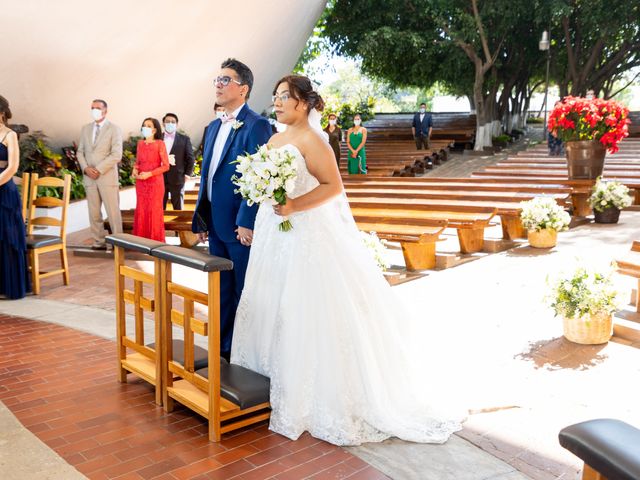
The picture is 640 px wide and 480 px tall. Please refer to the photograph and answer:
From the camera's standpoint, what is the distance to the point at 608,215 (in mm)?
8828

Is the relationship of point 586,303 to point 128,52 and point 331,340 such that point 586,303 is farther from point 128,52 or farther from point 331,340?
point 128,52

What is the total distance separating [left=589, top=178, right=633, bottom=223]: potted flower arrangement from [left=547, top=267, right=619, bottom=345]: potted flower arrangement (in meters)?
4.88

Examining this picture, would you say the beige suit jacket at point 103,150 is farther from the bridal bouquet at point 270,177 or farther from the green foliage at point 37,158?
the bridal bouquet at point 270,177

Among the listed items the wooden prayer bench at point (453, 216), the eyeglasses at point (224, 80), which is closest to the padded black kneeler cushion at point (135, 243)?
the eyeglasses at point (224, 80)

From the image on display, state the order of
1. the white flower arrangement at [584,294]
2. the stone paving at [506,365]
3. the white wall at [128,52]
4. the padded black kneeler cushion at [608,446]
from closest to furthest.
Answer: the padded black kneeler cushion at [608,446], the stone paving at [506,365], the white flower arrangement at [584,294], the white wall at [128,52]

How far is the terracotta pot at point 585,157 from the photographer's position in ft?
31.0

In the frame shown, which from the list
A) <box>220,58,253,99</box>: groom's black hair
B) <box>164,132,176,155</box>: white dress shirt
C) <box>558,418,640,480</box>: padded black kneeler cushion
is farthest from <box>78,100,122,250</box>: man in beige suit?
<box>558,418,640,480</box>: padded black kneeler cushion

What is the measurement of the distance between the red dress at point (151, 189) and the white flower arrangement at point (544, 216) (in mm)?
4164

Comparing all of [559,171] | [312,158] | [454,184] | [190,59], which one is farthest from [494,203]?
[190,59]

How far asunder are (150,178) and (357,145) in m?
6.83

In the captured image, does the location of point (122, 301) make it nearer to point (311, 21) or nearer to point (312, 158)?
point (312, 158)

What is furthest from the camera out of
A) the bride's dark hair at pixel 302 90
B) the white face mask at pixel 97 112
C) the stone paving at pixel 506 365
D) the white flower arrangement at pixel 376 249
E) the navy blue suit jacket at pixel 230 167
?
the white face mask at pixel 97 112

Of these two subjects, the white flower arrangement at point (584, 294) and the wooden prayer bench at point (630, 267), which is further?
the wooden prayer bench at point (630, 267)

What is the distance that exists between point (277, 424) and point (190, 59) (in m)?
11.2
